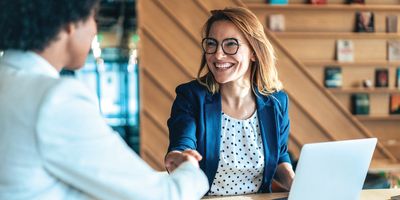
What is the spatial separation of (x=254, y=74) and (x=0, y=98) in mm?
1384

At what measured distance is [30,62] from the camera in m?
1.19

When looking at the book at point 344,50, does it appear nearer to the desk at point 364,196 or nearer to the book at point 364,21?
the book at point 364,21

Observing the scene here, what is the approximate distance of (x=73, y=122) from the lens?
3.67ft

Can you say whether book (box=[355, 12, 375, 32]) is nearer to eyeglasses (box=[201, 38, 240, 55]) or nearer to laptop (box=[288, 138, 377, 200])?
eyeglasses (box=[201, 38, 240, 55])

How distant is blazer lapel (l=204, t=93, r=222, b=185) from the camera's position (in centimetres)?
222

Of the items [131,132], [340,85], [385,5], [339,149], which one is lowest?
[131,132]

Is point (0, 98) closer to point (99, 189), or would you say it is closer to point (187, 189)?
point (99, 189)

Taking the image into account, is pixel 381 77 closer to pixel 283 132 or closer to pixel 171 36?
pixel 171 36

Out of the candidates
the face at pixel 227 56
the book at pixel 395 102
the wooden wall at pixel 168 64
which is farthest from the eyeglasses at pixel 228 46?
the book at pixel 395 102

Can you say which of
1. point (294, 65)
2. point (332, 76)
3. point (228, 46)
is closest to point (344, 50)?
point (332, 76)

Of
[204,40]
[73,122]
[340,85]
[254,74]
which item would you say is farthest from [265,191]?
[340,85]

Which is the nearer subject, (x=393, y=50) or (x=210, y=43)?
(x=210, y=43)

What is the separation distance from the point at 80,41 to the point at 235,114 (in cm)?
117

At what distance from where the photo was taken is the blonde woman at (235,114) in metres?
2.23
